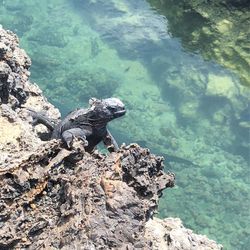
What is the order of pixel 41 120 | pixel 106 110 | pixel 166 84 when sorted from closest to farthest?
pixel 106 110 → pixel 41 120 → pixel 166 84

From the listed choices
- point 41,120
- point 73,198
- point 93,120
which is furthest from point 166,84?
point 73,198

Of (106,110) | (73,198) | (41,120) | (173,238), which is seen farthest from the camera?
(41,120)

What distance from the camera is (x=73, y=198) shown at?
268 centimetres

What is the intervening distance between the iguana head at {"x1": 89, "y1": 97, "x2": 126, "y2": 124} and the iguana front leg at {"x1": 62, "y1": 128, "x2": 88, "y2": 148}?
18 centimetres

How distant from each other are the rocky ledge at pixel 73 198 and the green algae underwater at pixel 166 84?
6.38m

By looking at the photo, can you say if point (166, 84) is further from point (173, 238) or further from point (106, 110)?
point (173, 238)

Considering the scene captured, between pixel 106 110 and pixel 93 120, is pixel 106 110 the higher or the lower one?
the higher one

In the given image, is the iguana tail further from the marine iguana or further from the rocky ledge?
the rocky ledge

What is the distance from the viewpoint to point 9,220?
2.69 metres

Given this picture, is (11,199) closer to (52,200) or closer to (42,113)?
(52,200)

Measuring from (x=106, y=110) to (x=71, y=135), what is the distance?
441mm

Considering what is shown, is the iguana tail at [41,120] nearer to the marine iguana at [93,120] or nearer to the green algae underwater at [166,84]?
the marine iguana at [93,120]

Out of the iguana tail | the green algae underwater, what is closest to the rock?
the iguana tail

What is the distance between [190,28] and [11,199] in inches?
288
